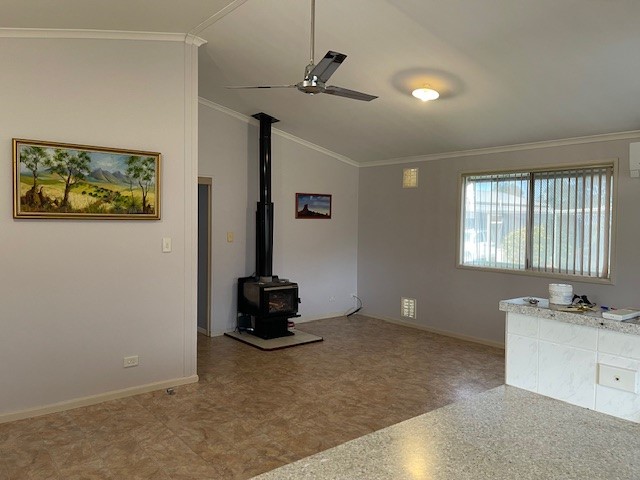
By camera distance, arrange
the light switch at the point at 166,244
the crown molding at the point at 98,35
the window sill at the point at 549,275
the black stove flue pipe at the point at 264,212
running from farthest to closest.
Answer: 1. the black stove flue pipe at the point at 264,212
2. the window sill at the point at 549,275
3. the light switch at the point at 166,244
4. the crown molding at the point at 98,35

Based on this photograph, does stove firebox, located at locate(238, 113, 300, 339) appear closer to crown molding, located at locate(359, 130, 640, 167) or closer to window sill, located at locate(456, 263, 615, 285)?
crown molding, located at locate(359, 130, 640, 167)

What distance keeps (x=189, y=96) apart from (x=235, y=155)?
6.47ft

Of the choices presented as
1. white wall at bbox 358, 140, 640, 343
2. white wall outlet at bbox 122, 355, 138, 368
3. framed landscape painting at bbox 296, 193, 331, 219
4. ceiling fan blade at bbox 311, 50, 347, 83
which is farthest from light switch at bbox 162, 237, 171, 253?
white wall at bbox 358, 140, 640, 343

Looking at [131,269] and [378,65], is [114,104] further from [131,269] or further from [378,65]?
[378,65]

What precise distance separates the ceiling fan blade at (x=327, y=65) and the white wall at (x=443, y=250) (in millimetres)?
3267

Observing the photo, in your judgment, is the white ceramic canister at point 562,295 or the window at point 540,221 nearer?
the white ceramic canister at point 562,295

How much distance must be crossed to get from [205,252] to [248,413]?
2811mm

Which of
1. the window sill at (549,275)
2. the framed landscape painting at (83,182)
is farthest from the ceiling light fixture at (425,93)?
the window sill at (549,275)

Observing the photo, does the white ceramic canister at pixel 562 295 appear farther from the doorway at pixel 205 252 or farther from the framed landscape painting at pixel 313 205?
the framed landscape painting at pixel 313 205

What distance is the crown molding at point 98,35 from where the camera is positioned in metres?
3.42

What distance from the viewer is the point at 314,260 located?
274 inches

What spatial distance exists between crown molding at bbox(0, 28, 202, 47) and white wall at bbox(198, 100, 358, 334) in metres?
1.73

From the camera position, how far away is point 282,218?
6613 millimetres

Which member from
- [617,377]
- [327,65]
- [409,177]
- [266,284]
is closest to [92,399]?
[266,284]
